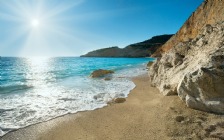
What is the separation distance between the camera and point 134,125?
5.82 meters

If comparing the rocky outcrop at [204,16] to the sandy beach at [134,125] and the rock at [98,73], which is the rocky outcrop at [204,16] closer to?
the rock at [98,73]

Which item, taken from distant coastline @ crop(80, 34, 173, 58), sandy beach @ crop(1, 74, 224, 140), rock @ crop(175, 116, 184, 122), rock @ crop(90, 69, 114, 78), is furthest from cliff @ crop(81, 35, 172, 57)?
rock @ crop(175, 116, 184, 122)

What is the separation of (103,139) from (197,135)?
2.58 metres

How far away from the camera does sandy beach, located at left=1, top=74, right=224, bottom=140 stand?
4.98 meters

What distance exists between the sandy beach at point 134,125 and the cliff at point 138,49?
387 feet

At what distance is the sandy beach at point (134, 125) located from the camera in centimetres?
498

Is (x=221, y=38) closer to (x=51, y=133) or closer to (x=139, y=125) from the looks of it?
(x=139, y=125)

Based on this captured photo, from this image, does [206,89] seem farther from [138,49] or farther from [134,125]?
[138,49]

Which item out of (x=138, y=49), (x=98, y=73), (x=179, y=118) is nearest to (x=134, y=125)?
(x=179, y=118)

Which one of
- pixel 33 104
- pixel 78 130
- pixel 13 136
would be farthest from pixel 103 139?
pixel 33 104

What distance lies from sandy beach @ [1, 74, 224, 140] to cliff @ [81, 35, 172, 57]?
11791cm

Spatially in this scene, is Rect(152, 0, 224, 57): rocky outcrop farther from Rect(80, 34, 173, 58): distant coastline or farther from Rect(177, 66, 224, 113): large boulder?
Rect(80, 34, 173, 58): distant coastline

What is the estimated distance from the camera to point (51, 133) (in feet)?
18.7

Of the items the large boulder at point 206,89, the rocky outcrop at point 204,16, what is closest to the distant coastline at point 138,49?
the rocky outcrop at point 204,16
